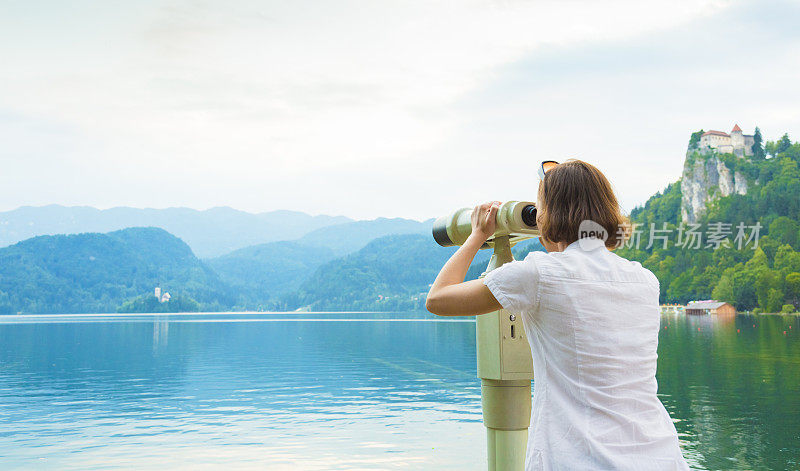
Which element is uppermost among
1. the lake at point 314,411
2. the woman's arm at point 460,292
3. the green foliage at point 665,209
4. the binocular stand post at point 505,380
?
the green foliage at point 665,209

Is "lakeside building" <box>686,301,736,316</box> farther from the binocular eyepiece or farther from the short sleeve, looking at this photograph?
the short sleeve

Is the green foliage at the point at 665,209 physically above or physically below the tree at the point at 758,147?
below

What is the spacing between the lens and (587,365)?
167cm

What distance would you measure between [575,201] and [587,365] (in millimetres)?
380

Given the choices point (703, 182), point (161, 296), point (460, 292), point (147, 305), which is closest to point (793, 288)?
point (703, 182)

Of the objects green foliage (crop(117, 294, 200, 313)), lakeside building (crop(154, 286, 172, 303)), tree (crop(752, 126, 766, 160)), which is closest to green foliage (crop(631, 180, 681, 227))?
tree (crop(752, 126, 766, 160))

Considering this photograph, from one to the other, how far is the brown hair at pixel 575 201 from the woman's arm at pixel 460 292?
0.22m

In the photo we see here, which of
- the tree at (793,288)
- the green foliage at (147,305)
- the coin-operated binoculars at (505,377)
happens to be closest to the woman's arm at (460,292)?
the coin-operated binoculars at (505,377)

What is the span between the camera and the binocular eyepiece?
206cm

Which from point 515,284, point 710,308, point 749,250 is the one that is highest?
point 749,250

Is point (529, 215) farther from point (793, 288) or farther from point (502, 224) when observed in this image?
point (793, 288)

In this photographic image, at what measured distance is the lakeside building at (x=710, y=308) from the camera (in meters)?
95.7

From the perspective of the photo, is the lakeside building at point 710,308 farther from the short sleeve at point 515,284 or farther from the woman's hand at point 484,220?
the short sleeve at point 515,284

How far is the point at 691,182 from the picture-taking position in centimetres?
13025
